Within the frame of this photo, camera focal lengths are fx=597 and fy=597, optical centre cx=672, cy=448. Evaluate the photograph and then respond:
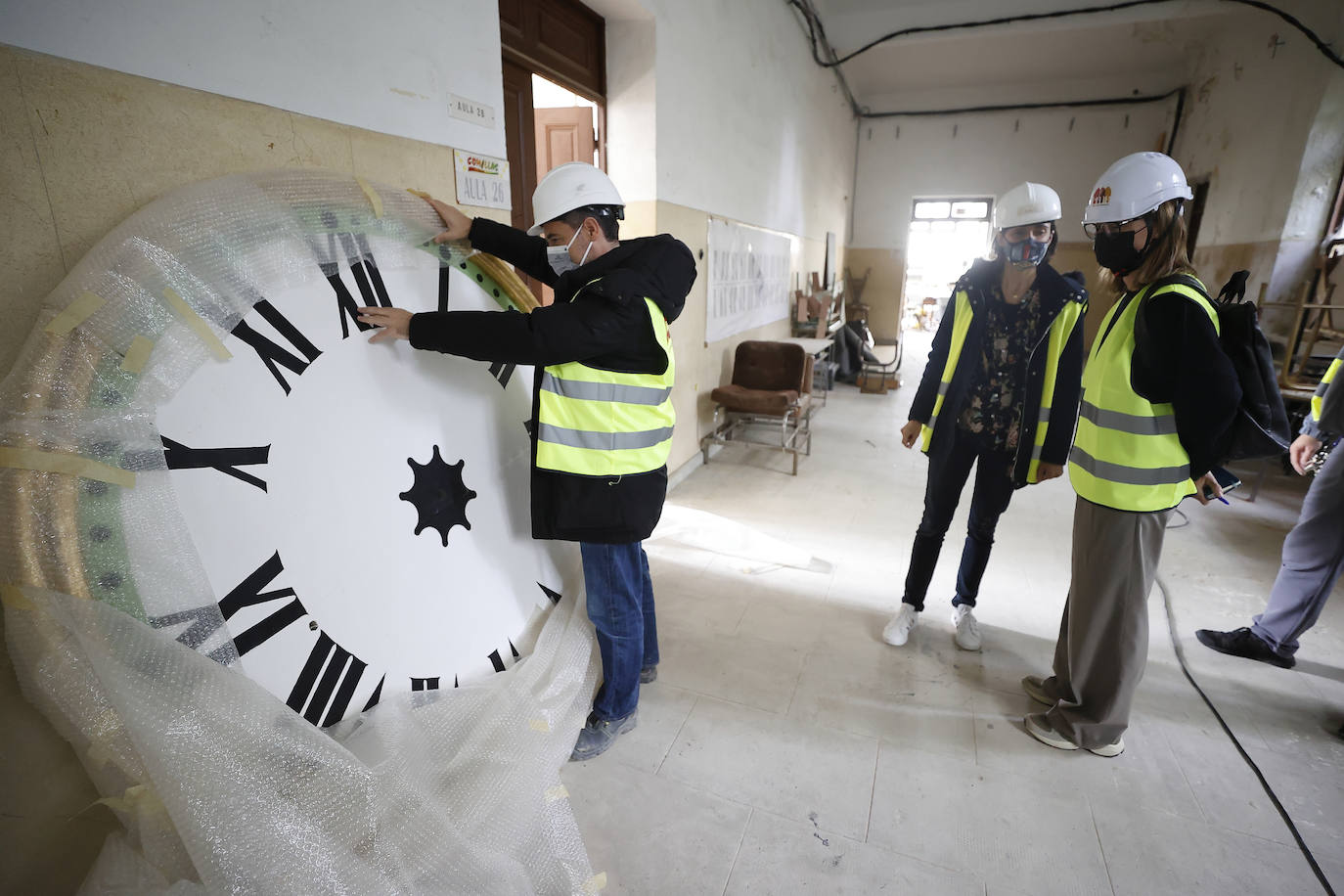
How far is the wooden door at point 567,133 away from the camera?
3.09 meters

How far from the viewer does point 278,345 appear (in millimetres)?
1159

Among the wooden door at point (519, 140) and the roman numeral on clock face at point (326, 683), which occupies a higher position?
the wooden door at point (519, 140)

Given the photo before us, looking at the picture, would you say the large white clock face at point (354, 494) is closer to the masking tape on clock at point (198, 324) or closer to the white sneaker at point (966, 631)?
the masking tape on clock at point (198, 324)

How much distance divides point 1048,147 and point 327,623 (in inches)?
426

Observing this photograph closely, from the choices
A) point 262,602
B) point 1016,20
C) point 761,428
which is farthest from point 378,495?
point 1016,20

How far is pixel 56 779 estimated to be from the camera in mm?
951

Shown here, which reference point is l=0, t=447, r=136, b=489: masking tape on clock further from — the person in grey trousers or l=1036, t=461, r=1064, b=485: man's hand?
the person in grey trousers

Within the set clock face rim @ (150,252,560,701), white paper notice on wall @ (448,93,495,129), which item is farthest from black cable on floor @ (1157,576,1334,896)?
white paper notice on wall @ (448,93,495,129)

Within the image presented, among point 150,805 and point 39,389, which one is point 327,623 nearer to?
point 150,805

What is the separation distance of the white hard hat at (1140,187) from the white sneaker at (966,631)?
1377mm

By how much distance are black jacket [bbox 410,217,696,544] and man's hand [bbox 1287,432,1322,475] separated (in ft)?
7.54

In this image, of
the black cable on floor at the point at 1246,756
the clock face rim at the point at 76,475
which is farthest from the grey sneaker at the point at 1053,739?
the clock face rim at the point at 76,475

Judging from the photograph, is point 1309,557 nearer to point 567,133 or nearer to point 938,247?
point 567,133

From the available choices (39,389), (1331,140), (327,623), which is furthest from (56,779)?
(1331,140)
